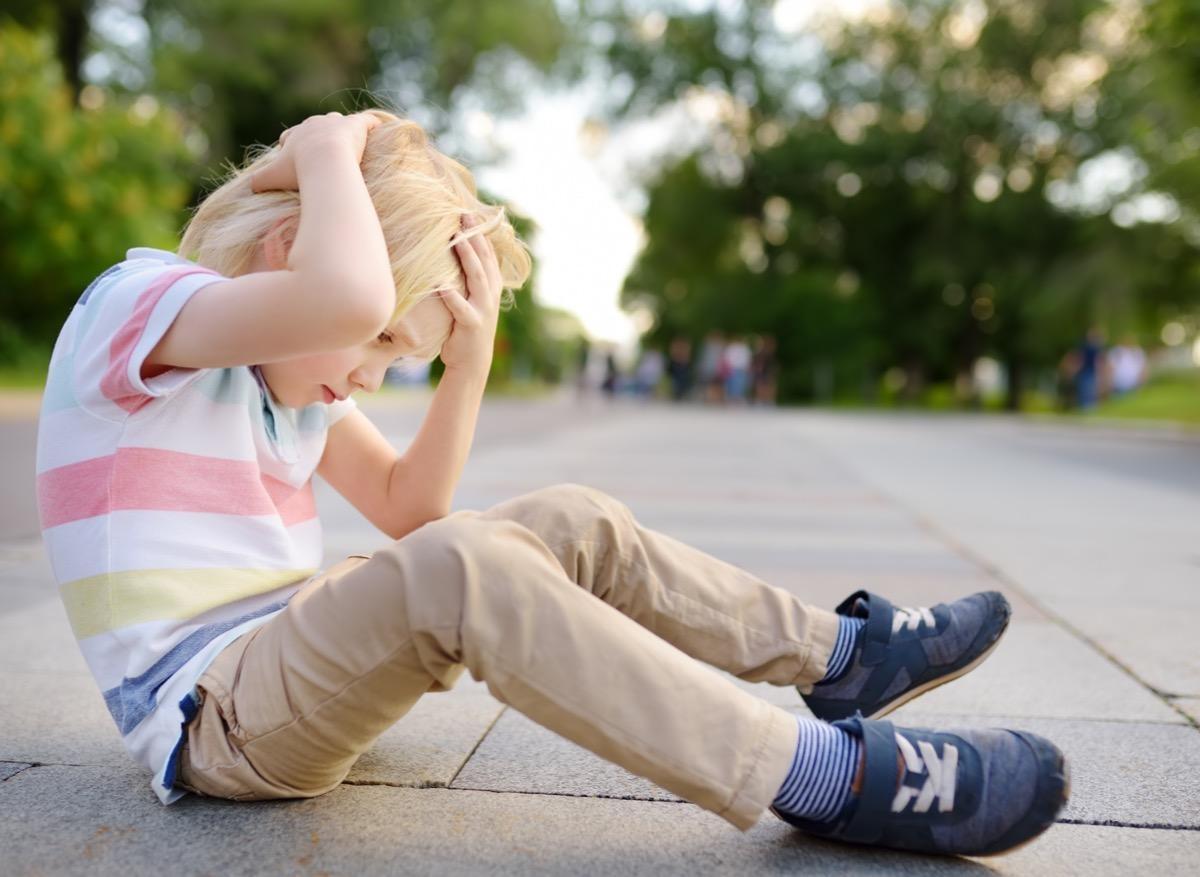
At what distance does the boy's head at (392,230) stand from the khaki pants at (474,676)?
0.33 meters

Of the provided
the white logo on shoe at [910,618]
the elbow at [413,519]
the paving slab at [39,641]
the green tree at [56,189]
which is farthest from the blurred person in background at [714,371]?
the white logo on shoe at [910,618]

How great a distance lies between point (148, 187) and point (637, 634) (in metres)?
19.5

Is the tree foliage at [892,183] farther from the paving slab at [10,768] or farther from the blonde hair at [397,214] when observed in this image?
the paving slab at [10,768]

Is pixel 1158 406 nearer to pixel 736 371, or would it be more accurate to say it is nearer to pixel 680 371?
pixel 736 371

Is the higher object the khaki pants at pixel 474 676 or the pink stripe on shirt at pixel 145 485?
the pink stripe on shirt at pixel 145 485

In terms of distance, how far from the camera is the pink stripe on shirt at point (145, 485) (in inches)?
69.2

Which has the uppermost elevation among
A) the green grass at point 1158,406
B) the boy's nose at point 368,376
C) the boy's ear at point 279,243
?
the boy's ear at point 279,243

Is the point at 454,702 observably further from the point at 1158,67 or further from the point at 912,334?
the point at 912,334

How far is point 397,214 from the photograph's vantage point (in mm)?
1766

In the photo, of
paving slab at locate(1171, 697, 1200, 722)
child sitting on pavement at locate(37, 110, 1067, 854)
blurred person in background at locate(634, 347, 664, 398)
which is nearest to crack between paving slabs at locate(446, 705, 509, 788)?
child sitting on pavement at locate(37, 110, 1067, 854)

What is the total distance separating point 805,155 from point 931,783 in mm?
31931

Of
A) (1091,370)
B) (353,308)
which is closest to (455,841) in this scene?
(353,308)

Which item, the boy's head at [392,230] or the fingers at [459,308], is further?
the fingers at [459,308]

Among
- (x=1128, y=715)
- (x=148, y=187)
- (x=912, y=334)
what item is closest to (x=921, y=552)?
(x=1128, y=715)
